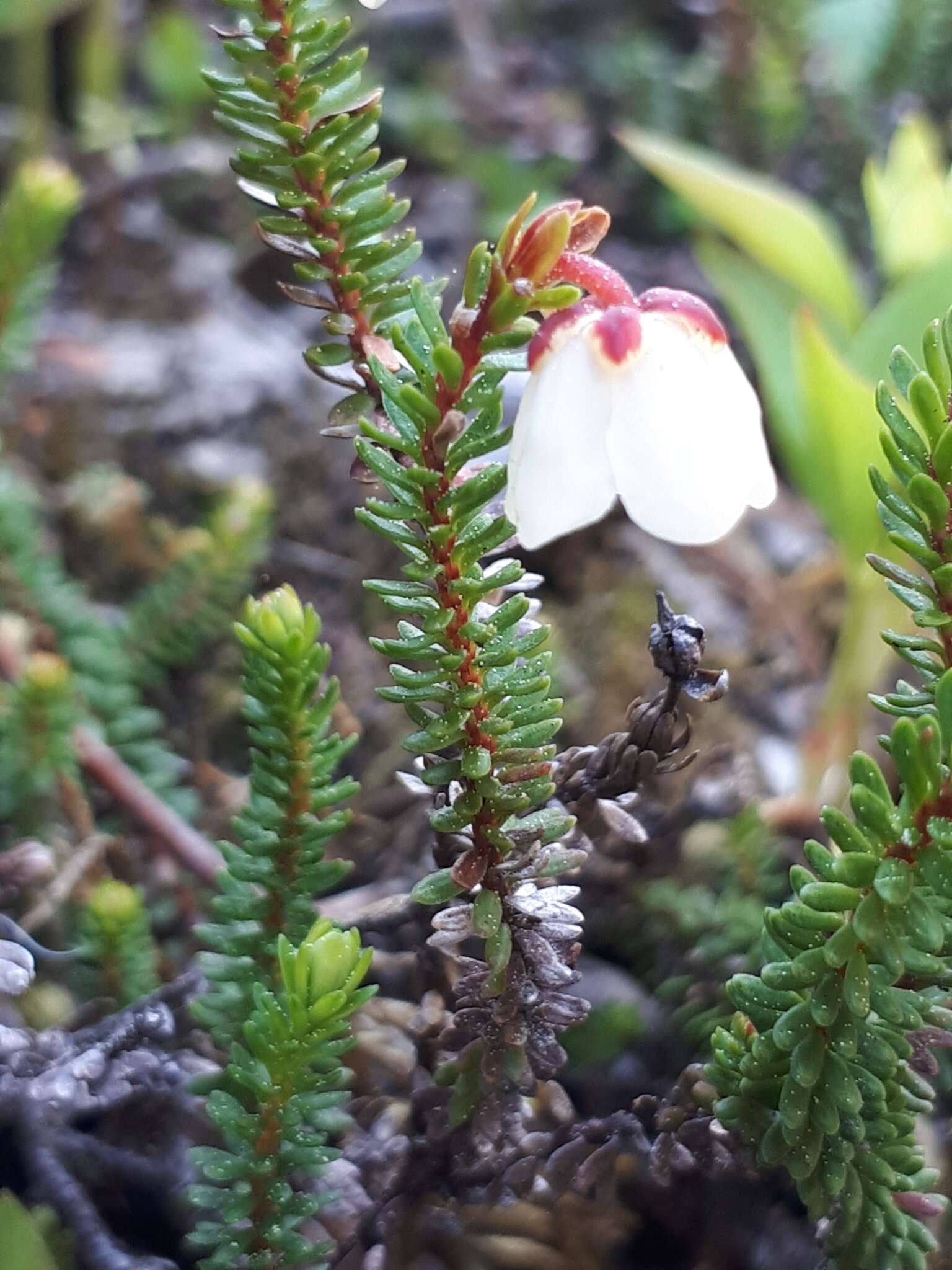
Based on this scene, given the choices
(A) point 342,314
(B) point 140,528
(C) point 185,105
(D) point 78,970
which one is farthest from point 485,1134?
(C) point 185,105

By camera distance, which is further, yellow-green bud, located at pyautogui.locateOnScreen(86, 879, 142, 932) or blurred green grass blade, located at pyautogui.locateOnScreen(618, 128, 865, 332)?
blurred green grass blade, located at pyautogui.locateOnScreen(618, 128, 865, 332)

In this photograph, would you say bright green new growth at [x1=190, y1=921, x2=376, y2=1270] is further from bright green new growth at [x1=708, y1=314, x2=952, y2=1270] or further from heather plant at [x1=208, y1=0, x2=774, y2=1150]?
bright green new growth at [x1=708, y1=314, x2=952, y2=1270]

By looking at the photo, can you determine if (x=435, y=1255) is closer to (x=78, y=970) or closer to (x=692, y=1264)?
(x=692, y=1264)

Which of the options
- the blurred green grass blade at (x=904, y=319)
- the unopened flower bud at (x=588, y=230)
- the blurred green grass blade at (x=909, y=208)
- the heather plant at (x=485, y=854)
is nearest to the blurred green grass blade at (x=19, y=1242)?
the heather plant at (x=485, y=854)

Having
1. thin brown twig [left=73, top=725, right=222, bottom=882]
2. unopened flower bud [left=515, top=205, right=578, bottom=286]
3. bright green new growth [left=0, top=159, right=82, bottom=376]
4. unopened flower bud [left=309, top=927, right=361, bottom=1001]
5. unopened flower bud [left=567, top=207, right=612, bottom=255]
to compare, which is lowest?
thin brown twig [left=73, top=725, right=222, bottom=882]

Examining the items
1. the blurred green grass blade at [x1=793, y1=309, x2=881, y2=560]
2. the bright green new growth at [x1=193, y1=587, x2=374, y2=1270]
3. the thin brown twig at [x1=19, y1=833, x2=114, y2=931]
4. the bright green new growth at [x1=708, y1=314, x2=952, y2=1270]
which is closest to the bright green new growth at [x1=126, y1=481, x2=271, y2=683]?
the thin brown twig at [x1=19, y1=833, x2=114, y2=931]
